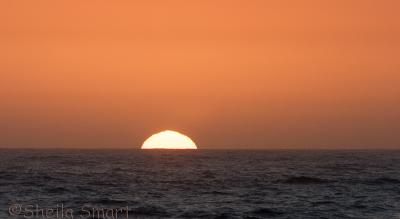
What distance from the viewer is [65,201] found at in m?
51.4

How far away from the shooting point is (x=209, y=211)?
47594 millimetres

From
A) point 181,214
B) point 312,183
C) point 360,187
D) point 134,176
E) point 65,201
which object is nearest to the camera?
point 181,214

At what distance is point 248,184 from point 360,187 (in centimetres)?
959

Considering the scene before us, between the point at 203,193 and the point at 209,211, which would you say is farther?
the point at 203,193

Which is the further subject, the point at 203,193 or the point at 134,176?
the point at 134,176

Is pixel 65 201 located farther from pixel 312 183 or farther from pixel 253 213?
pixel 312 183

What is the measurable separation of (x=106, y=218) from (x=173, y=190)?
18.6 meters

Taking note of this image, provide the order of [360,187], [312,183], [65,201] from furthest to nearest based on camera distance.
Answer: [312,183] < [360,187] < [65,201]

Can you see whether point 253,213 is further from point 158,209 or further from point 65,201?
point 65,201

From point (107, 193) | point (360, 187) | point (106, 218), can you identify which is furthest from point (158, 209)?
point (360, 187)

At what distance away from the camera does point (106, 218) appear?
42.8 m

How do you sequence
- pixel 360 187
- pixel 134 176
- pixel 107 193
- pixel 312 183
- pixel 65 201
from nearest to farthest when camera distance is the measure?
pixel 65 201
pixel 107 193
pixel 360 187
pixel 312 183
pixel 134 176

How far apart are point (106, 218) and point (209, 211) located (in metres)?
7.45

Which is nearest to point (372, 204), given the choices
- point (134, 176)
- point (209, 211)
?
point (209, 211)
